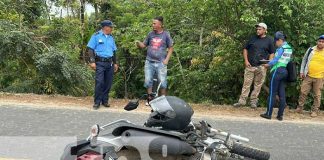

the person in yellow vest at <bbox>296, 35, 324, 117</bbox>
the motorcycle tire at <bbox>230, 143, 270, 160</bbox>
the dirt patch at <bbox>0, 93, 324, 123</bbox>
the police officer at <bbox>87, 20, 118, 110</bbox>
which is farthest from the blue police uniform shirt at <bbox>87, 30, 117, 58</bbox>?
the motorcycle tire at <bbox>230, 143, 270, 160</bbox>

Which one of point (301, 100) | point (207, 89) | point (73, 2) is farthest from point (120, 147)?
point (73, 2)

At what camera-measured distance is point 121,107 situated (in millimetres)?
8992

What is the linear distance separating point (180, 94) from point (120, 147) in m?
9.32

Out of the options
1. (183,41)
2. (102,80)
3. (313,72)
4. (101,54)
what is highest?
(183,41)

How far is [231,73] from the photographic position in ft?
36.6

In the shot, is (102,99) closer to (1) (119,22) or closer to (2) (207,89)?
(2) (207,89)

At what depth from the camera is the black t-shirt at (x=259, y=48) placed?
899 cm

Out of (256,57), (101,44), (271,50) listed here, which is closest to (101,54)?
(101,44)

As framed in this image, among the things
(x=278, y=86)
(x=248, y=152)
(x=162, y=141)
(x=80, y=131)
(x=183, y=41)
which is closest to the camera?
(x=162, y=141)

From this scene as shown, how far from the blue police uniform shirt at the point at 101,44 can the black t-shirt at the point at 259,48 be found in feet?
9.39

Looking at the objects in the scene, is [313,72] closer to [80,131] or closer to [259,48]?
[259,48]

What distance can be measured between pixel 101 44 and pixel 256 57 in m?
3.13

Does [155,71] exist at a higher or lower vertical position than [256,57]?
lower

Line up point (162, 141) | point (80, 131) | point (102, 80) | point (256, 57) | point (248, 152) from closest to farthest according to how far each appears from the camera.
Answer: point (162, 141), point (248, 152), point (80, 131), point (102, 80), point (256, 57)
